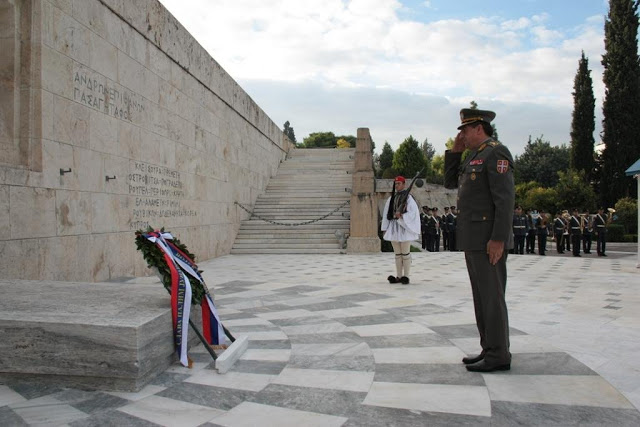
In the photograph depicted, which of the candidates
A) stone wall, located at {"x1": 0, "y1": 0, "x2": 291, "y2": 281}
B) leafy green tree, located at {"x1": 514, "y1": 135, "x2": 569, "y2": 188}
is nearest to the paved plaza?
stone wall, located at {"x1": 0, "y1": 0, "x2": 291, "y2": 281}

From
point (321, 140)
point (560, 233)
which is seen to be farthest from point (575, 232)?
point (321, 140)

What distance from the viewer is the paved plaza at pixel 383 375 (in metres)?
2.73

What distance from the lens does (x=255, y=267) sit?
1077 cm

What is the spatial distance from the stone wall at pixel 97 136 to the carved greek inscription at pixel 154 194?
0.02 m

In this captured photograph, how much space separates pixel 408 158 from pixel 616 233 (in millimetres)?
25763

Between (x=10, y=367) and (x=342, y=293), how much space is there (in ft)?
14.8

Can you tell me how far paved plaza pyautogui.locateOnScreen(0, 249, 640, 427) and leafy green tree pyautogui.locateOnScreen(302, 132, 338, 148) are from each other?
74.7m

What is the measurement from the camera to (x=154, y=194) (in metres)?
9.53

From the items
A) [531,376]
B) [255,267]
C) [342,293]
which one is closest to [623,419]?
[531,376]

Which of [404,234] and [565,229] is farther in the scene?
[565,229]

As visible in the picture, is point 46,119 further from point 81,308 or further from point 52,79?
point 81,308

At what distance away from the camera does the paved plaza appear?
2734 millimetres

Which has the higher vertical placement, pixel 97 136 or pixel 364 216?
pixel 97 136

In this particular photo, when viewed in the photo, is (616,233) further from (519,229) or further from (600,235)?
(519,229)
